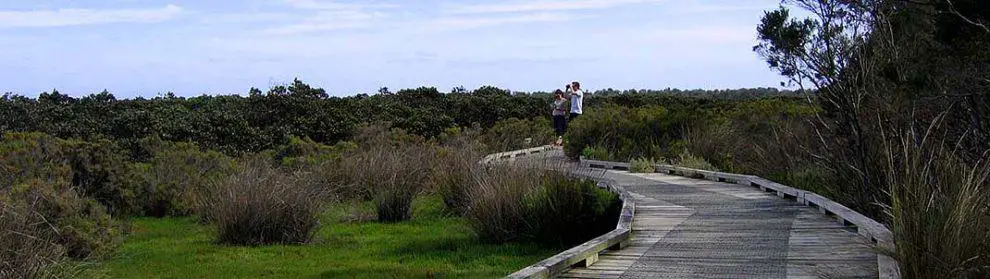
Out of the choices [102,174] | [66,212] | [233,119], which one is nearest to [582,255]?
[66,212]

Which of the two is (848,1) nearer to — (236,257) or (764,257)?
(764,257)

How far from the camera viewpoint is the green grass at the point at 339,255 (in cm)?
1021

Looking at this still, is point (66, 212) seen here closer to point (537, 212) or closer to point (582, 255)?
point (537, 212)

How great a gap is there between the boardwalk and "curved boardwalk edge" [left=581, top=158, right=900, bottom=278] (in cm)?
11

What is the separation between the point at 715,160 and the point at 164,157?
1048 cm

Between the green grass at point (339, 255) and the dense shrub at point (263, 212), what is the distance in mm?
243

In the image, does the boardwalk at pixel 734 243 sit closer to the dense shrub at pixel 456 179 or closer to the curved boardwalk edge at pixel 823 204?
the curved boardwalk edge at pixel 823 204

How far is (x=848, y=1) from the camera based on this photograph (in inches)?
465

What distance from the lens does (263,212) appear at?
12133mm

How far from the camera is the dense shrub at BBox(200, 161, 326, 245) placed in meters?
12.0

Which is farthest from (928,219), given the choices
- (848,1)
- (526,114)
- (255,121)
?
(526,114)

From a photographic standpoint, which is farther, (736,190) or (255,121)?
(255,121)

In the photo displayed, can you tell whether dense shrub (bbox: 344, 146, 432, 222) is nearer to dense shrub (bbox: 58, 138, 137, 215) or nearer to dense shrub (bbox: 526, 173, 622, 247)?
dense shrub (bbox: 526, 173, 622, 247)

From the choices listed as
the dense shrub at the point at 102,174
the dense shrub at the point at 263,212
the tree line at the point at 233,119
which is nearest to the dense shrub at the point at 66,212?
the dense shrub at the point at 263,212
